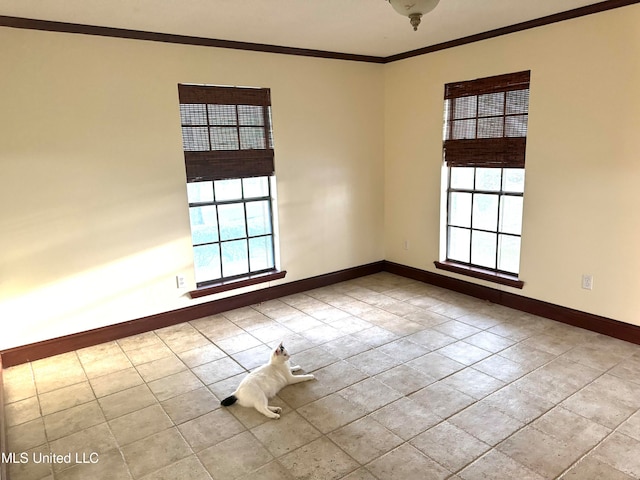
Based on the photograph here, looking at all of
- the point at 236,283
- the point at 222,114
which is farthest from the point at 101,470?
the point at 222,114

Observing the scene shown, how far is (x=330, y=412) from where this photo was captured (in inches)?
108

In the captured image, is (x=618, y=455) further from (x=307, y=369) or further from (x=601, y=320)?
(x=307, y=369)

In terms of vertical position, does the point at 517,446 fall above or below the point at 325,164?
below

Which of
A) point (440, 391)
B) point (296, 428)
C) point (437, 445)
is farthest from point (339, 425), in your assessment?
point (440, 391)

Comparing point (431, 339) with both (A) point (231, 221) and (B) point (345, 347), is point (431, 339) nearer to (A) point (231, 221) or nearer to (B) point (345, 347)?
(B) point (345, 347)

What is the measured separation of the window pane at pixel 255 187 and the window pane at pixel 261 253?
45cm

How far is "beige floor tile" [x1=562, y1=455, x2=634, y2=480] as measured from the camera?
2158mm

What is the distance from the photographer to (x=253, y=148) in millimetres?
4391

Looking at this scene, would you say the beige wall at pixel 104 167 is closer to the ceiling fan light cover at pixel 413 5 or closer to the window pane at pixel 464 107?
the window pane at pixel 464 107

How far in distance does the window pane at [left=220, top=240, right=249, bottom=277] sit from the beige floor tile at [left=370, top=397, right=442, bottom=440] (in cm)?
231

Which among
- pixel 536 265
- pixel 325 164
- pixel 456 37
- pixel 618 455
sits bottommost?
pixel 618 455

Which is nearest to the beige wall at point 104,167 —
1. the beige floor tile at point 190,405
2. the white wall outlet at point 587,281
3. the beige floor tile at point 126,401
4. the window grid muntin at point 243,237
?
the window grid muntin at point 243,237

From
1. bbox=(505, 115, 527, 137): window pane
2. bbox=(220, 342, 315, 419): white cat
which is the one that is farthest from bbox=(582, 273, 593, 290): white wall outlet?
bbox=(220, 342, 315, 419): white cat

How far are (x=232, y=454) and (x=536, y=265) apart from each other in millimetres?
3087
